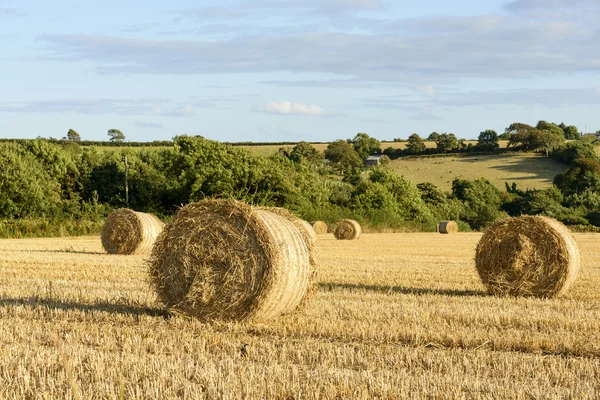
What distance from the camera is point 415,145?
285 ft

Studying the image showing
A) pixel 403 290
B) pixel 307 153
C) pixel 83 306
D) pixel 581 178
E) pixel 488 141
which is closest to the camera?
pixel 83 306

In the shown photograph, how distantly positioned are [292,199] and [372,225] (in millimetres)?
5115

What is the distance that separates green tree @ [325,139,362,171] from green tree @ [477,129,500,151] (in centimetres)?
→ 1597

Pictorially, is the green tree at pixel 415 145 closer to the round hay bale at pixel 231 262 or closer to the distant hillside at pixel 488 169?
the distant hillside at pixel 488 169

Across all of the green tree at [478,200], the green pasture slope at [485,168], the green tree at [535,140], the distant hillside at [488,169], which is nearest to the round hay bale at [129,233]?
the green tree at [478,200]

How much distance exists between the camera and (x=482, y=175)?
7106 cm

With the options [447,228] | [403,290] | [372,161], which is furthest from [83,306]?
[372,161]

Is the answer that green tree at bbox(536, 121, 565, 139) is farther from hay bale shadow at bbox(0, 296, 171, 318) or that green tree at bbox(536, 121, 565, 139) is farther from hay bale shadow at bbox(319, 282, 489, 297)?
hay bale shadow at bbox(0, 296, 171, 318)

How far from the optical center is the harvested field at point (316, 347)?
539cm

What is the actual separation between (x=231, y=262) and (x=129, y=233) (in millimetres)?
11800

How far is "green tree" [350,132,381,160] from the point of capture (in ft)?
285

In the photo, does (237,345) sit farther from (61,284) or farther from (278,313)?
(61,284)

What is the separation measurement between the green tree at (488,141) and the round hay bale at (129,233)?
6777 centimetres

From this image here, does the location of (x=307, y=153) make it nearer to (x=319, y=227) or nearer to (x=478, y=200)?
(x=478, y=200)
